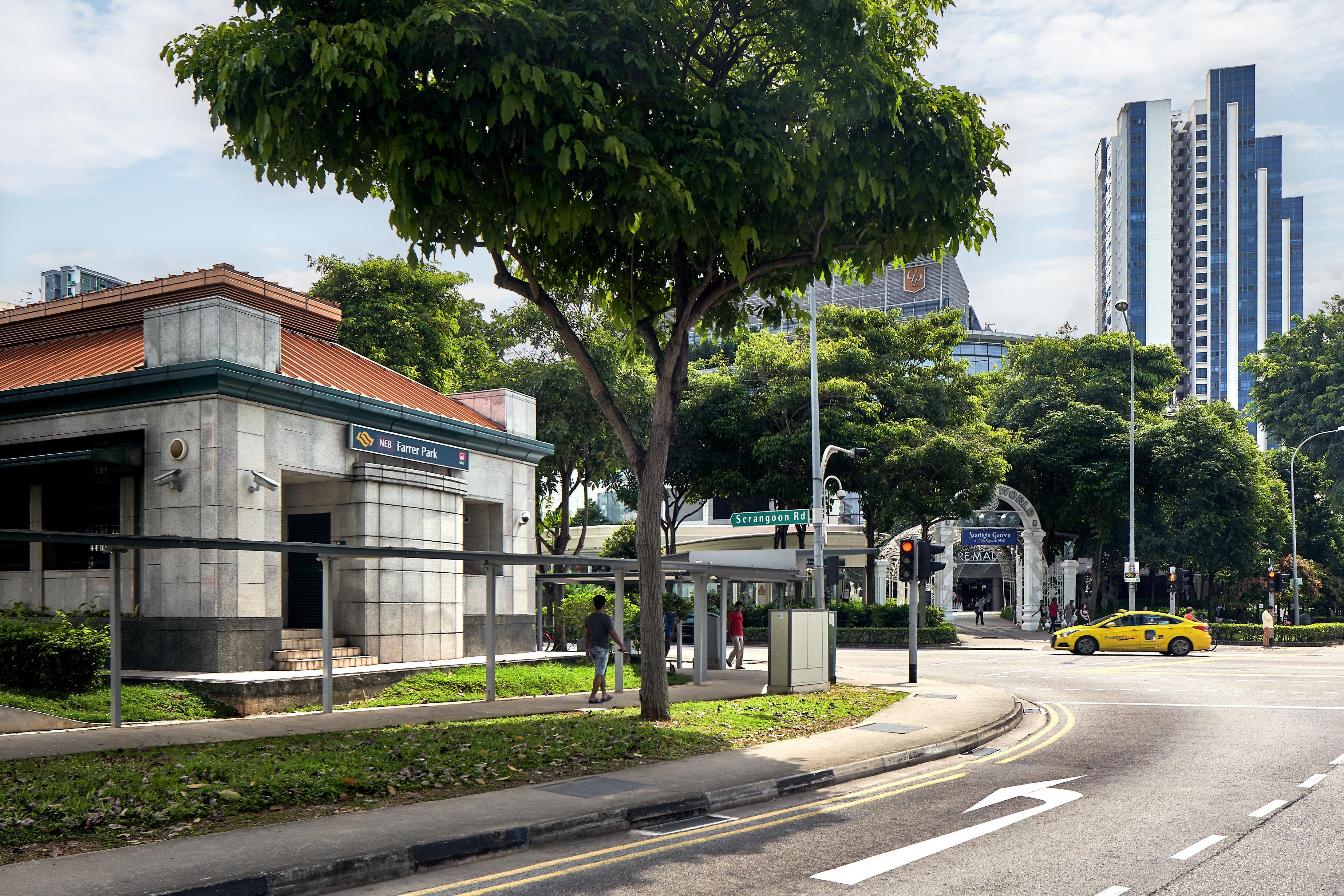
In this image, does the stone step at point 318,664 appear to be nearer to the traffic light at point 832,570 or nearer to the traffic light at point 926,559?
the traffic light at point 832,570

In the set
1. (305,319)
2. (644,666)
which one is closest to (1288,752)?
(644,666)

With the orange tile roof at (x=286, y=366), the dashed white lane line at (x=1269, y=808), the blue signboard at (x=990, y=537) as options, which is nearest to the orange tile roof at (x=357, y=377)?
the orange tile roof at (x=286, y=366)

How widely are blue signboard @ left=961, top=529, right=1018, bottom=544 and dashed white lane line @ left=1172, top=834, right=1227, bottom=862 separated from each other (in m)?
42.2

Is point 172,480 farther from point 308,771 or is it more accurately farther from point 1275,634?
point 1275,634

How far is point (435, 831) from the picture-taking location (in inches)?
336

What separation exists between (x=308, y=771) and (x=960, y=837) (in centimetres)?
605

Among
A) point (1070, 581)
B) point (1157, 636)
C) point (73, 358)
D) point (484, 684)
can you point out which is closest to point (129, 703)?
point (484, 684)

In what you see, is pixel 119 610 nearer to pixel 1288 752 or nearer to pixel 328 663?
pixel 328 663

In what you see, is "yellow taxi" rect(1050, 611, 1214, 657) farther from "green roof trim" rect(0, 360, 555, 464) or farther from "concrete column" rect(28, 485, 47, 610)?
"concrete column" rect(28, 485, 47, 610)

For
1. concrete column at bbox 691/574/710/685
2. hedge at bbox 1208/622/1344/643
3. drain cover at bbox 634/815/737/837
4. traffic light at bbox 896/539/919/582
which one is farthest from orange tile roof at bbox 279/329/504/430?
hedge at bbox 1208/622/1344/643

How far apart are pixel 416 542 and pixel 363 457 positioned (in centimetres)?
212

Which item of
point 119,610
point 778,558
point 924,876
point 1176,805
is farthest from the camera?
point 778,558

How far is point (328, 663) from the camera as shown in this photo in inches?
596

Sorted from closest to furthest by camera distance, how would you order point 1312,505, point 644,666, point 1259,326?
point 644,666 < point 1312,505 < point 1259,326
